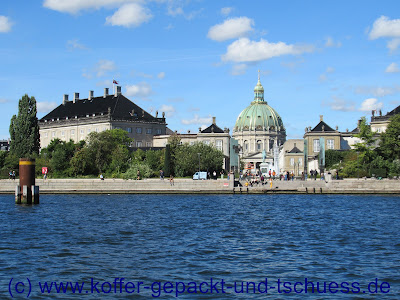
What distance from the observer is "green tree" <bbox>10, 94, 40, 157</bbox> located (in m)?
104

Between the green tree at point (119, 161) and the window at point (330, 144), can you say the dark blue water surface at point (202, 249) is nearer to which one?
the green tree at point (119, 161)

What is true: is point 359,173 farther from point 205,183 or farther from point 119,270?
point 119,270

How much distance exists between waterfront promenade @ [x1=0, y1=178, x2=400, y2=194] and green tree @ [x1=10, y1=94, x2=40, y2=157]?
2824 cm

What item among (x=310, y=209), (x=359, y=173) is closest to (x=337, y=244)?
(x=310, y=209)

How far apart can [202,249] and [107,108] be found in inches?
4504

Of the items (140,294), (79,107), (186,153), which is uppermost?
(79,107)

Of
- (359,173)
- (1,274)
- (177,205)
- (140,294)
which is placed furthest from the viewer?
(359,173)

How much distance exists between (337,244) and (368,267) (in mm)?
6016

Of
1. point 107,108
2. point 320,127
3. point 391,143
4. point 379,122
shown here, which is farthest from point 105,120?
point 391,143

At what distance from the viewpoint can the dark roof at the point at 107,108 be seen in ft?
461

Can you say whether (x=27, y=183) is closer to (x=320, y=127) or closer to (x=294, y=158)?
(x=320, y=127)

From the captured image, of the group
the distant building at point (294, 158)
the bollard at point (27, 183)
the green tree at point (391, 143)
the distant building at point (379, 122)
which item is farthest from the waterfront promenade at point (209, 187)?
the distant building at point (294, 158)

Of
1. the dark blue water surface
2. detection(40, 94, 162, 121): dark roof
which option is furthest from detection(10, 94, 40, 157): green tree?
the dark blue water surface

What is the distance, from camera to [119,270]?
24.3 m
